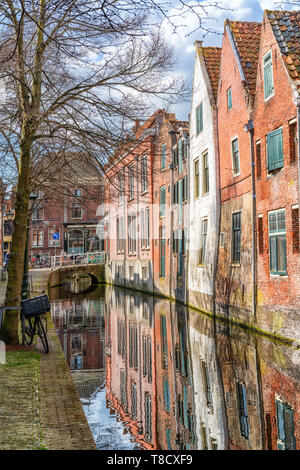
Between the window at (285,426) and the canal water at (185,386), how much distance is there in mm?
12

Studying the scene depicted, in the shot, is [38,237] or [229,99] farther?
[38,237]

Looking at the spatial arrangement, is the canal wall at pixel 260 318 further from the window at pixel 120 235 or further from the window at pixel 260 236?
the window at pixel 120 235

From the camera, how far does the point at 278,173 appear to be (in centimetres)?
1532

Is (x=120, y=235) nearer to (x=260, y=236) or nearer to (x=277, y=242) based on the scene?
(x=260, y=236)

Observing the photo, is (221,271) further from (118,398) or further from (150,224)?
(150,224)

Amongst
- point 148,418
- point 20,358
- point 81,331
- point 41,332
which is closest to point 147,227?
point 81,331

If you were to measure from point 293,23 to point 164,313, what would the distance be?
1223cm

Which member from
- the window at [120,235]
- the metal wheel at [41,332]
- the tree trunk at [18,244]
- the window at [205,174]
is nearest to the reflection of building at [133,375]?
the metal wheel at [41,332]

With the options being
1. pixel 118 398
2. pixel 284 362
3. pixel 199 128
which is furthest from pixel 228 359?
pixel 199 128

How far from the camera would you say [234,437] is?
6.67m

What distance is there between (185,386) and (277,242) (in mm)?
7140

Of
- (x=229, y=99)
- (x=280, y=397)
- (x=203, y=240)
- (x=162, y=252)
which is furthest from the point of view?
(x=162, y=252)

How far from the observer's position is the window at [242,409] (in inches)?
274

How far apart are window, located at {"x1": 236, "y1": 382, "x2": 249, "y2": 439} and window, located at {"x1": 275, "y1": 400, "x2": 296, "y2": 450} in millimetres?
429
